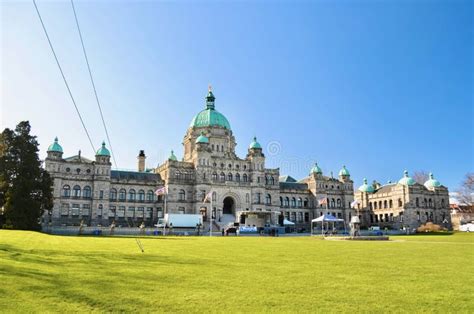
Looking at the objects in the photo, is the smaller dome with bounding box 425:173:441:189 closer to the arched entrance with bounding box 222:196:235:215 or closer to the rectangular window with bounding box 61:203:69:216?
the arched entrance with bounding box 222:196:235:215

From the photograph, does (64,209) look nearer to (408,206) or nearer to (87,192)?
(87,192)

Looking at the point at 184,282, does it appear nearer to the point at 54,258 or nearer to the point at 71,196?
the point at 54,258

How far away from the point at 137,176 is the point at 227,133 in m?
21.5

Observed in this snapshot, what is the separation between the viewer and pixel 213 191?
255 feet

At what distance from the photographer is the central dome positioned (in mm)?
86250

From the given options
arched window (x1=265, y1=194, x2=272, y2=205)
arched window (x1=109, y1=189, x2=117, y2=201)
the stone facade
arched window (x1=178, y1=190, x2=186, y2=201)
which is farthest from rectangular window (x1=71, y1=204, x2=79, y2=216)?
the stone facade

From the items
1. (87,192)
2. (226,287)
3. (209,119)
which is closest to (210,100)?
(209,119)

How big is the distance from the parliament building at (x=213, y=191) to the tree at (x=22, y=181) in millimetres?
20460

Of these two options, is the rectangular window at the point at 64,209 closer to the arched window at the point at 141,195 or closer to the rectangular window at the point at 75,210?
the rectangular window at the point at 75,210

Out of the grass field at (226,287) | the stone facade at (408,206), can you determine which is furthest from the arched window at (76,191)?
the stone facade at (408,206)

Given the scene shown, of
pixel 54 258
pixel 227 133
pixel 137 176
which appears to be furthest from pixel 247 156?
pixel 54 258

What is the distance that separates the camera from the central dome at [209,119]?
283 feet

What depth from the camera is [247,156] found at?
8406 cm

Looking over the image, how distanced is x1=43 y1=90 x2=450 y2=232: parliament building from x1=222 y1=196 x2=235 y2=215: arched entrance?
212 millimetres
